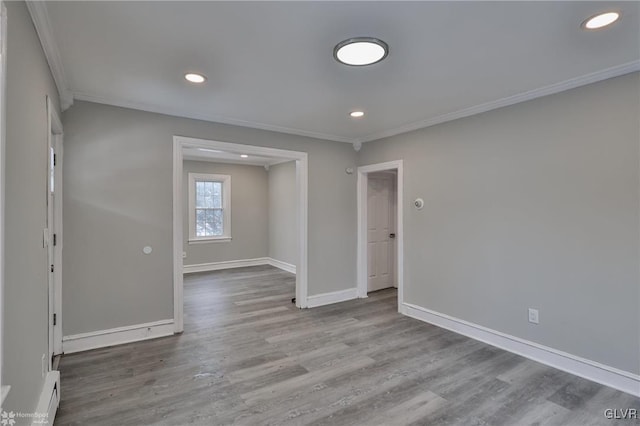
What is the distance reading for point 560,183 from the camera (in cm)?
290

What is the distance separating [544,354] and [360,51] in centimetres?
312

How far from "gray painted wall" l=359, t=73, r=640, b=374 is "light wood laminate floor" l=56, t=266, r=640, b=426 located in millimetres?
405

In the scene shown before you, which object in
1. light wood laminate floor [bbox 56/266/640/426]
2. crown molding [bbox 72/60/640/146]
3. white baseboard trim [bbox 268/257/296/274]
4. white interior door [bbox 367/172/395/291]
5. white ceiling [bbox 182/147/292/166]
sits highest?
white ceiling [bbox 182/147/292/166]

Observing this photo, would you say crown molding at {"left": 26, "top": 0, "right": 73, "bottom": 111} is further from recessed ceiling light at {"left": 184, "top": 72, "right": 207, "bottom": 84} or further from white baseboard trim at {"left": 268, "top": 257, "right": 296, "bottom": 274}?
white baseboard trim at {"left": 268, "top": 257, "right": 296, "bottom": 274}

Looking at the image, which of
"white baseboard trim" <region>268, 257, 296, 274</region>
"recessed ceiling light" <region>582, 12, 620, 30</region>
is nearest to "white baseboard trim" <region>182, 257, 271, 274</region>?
"white baseboard trim" <region>268, 257, 296, 274</region>

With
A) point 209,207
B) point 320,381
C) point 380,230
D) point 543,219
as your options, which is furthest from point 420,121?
point 209,207

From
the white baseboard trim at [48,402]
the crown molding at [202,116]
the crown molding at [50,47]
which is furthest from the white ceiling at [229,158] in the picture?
the white baseboard trim at [48,402]

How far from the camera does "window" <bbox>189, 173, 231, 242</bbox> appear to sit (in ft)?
23.5

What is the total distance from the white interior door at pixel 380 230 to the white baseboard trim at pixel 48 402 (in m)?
4.23

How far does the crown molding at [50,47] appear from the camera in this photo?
1.77 metres

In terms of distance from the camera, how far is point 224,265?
7.50m

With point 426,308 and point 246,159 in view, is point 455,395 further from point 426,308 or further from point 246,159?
point 246,159

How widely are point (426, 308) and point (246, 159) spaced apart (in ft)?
16.5

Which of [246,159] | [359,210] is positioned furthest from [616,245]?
[246,159]
